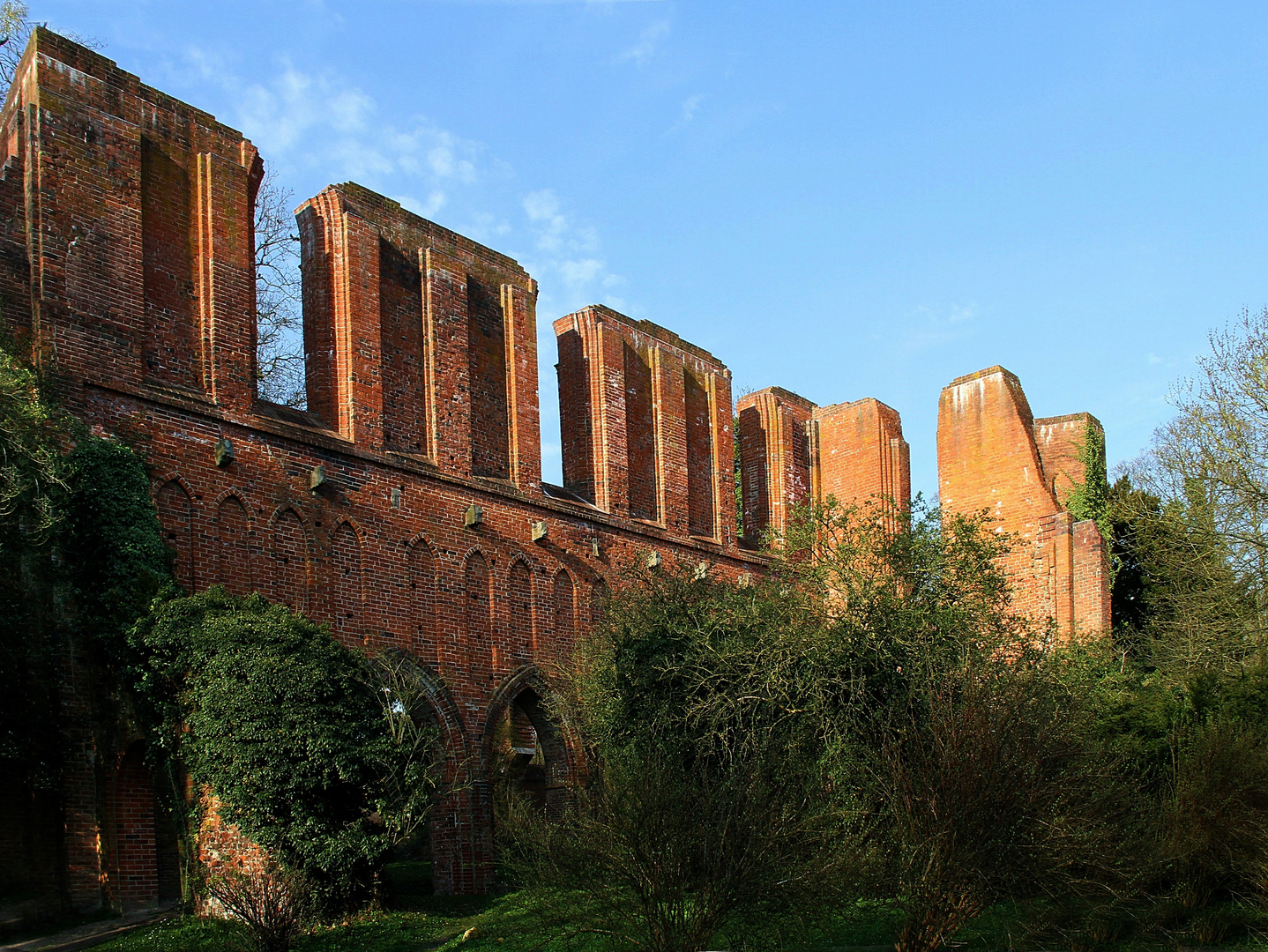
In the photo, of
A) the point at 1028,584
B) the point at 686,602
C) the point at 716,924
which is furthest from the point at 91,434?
the point at 1028,584

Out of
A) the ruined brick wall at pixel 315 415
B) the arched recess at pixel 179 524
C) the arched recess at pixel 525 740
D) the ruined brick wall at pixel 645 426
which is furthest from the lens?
the ruined brick wall at pixel 645 426

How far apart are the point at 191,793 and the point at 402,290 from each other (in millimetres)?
7961

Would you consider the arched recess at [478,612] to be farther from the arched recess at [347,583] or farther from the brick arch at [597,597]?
the brick arch at [597,597]

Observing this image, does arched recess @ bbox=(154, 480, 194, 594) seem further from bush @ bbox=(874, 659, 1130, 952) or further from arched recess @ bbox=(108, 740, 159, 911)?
bush @ bbox=(874, 659, 1130, 952)

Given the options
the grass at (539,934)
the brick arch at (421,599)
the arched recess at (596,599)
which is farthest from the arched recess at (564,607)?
the grass at (539,934)

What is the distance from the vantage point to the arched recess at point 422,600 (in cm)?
1636

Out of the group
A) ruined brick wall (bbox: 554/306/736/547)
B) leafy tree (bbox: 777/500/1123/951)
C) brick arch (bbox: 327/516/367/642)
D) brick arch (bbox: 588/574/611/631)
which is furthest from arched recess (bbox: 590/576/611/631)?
leafy tree (bbox: 777/500/1123/951)

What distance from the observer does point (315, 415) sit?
16500 millimetres

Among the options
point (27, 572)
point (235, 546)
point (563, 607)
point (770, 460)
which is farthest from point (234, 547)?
point (770, 460)

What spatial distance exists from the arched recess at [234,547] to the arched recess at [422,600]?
249 cm

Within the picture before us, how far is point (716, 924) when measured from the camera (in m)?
9.63

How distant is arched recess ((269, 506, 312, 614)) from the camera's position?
14.8 metres

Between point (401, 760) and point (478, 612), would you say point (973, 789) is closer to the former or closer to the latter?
point (401, 760)

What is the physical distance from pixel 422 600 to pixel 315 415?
2.91 metres
